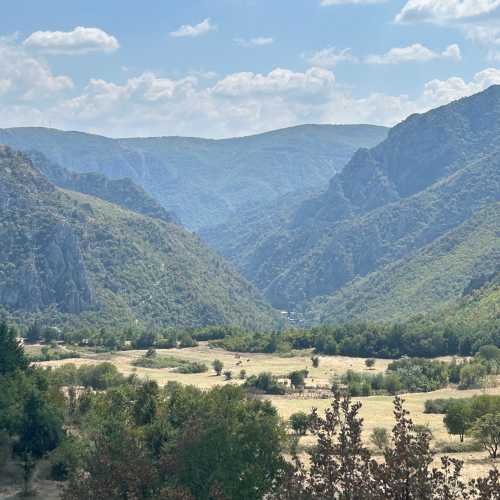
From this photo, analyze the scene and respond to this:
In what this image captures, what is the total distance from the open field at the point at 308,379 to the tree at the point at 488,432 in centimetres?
120

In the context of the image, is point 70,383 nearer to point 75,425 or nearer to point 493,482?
point 75,425

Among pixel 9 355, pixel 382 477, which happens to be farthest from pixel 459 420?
pixel 382 477

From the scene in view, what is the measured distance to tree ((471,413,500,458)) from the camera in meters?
70.2

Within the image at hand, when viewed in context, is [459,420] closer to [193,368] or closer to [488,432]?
[488,432]

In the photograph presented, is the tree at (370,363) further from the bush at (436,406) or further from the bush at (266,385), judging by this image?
the bush at (436,406)

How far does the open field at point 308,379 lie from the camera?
8188 cm

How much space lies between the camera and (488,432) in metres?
71.4

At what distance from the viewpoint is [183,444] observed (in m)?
43.7

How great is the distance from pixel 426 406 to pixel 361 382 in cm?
3107

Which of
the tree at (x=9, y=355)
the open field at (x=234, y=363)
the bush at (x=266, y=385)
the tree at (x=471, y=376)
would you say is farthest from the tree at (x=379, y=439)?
the open field at (x=234, y=363)

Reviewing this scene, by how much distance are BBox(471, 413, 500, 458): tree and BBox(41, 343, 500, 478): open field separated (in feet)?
3.93

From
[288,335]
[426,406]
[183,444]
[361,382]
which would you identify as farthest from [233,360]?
[183,444]

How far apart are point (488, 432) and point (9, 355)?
2148 inches

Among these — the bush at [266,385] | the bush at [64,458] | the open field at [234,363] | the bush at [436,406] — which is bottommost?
the open field at [234,363]
